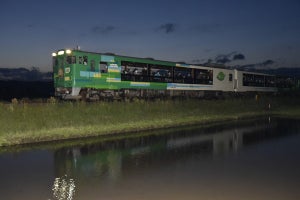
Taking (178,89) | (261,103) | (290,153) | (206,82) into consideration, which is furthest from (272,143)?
(261,103)

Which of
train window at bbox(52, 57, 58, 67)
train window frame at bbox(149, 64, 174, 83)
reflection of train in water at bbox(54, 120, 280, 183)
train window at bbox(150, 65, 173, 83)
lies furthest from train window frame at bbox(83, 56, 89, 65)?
A: reflection of train in water at bbox(54, 120, 280, 183)

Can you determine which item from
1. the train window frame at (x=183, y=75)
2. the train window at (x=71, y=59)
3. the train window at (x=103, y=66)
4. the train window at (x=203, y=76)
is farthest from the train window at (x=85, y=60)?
the train window at (x=203, y=76)

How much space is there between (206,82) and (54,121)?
77.2 ft

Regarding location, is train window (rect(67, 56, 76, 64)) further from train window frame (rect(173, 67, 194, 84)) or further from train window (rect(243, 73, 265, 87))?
train window (rect(243, 73, 265, 87))

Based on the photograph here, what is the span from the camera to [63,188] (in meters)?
10.1

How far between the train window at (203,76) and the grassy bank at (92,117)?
182 inches

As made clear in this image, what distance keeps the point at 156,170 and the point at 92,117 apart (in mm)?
10391

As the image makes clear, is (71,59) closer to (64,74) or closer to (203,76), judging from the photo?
(64,74)

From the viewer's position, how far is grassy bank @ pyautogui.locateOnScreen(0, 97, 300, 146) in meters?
17.9

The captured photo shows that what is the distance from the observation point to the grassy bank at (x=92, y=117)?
17.9 metres

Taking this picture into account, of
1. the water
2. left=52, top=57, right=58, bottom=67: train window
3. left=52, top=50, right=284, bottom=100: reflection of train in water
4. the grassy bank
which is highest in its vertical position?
left=52, top=57, right=58, bottom=67: train window

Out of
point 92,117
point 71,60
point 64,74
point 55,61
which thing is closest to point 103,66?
point 71,60

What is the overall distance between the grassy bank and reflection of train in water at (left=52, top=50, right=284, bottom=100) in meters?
3.30

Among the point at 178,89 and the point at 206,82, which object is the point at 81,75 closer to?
the point at 178,89
